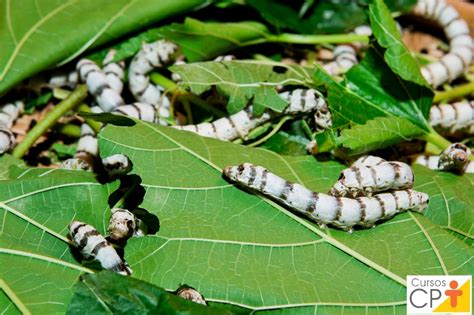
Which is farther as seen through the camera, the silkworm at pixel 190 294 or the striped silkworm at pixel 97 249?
the striped silkworm at pixel 97 249

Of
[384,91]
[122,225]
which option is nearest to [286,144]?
[384,91]

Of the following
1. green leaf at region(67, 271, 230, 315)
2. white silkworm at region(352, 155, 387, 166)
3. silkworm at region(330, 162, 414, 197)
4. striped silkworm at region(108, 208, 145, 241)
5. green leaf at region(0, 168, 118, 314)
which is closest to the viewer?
green leaf at region(67, 271, 230, 315)

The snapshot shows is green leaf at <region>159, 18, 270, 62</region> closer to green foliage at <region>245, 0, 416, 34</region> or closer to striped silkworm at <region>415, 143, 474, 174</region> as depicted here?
green foliage at <region>245, 0, 416, 34</region>

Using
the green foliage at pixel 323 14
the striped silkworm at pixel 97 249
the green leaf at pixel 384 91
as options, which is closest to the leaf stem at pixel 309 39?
the green foliage at pixel 323 14

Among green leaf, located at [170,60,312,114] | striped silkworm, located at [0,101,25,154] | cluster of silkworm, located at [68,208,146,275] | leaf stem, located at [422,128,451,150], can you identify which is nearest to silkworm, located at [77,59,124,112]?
striped silkworm, located at [0,101,25,154]

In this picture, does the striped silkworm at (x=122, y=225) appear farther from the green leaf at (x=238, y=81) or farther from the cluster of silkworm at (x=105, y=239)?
the green leaf at (x=238, y=81)

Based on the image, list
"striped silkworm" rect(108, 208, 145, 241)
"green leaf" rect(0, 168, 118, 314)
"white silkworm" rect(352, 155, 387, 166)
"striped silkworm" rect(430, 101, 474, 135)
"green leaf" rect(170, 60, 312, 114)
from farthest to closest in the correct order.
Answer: "striped silkworm" rect(430, 101, 474, 135) → "green leaf" rect(170, 60, 312, 114) → "white silkworm" rect(352, 155, 387, 166) → "striped silkworm" rect(108, 208, 145, 241) → "green leaf" rect(0, 168, 118, 314)
